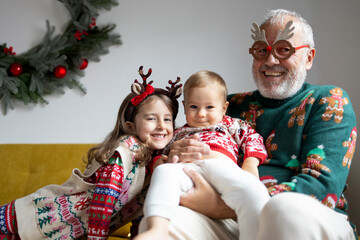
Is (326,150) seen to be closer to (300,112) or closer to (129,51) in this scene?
(300,112)

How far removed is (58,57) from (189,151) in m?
1.94

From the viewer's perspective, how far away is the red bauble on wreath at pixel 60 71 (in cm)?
303

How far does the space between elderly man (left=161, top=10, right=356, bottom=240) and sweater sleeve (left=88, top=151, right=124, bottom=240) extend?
0.82 ft

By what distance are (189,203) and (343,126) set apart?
76cm

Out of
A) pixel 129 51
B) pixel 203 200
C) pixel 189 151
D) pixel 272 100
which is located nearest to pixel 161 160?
pixel 189 151

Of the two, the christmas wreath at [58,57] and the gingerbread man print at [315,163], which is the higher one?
the christmas wreath at [58,57]

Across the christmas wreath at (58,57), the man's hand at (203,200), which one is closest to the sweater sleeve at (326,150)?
the man's hand at (203,200)

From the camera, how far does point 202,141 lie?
5.47ft

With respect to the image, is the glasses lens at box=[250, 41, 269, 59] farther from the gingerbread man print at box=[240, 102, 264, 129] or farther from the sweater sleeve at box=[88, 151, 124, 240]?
the sweater sleeve at box=[88, 151, 124, 240]

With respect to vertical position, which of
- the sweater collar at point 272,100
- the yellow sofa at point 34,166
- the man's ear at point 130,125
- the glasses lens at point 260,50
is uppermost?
the glasses lens at point 260,50

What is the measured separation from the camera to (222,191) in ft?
4.34

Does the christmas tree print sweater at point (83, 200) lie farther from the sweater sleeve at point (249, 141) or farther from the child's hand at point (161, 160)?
the sweater sleeve at point (249, 141)

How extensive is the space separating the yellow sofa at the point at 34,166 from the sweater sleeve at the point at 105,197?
0.83 m

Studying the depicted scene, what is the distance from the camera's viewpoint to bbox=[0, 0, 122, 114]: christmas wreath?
9.90 feet
